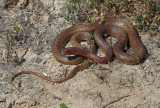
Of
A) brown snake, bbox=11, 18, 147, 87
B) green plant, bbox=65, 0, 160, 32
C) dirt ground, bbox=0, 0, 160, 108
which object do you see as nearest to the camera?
dirt ground, bbox=0, 0, 160, 108

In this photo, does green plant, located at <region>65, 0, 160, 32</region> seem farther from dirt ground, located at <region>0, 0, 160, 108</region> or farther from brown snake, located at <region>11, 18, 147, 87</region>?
dirt ground, located at <region>0, 0, 160, 108</region>

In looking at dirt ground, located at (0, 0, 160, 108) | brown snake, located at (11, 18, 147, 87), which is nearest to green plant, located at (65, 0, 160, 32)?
brown snake, located at (11, 18, 147, 87)

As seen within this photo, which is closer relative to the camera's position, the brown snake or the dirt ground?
the dirt ground

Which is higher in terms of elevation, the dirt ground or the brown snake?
the brown snake

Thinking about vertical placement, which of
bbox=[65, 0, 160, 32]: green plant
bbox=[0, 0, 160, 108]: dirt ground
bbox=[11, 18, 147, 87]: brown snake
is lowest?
bbox=[0, 0, 160, 108]: dirt ground

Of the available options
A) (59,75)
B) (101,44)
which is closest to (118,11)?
(101,44)

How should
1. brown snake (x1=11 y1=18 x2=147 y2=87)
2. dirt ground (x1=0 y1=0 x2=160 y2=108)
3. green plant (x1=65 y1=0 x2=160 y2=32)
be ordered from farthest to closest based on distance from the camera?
1. green plant (x1=65 y1=0 x2=160 y2=32)
2. brown snake (x1=11 y1=18 x2=147 y2=87)
3. dirt ground (x1=0 y1=0 x2=160 y2=108)
